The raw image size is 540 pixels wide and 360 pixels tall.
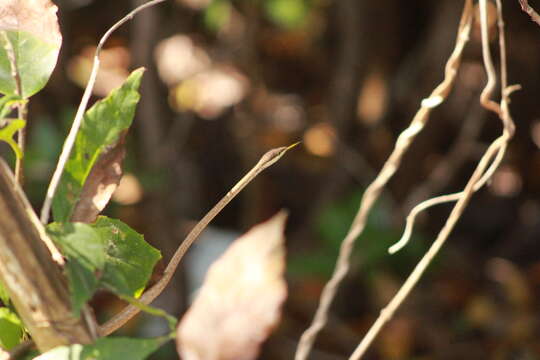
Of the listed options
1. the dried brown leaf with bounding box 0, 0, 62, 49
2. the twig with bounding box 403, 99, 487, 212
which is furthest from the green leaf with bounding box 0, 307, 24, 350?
the twig with bounding box 403, 99, 487, 212

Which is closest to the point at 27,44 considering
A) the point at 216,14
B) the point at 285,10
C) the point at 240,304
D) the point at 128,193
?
the point at 240,304

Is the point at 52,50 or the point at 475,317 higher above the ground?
the point at 52,50

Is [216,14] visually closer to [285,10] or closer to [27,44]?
[285,10]

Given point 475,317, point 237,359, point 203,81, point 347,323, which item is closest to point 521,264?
point 475,317

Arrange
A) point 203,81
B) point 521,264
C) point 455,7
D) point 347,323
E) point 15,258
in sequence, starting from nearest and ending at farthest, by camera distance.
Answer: point 15,258
point 455,7
point 347,323
point 521,264
point 203,81

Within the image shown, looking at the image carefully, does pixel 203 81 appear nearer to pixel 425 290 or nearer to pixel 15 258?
pixel 425 290

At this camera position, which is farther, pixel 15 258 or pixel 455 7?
pixel 455 7
